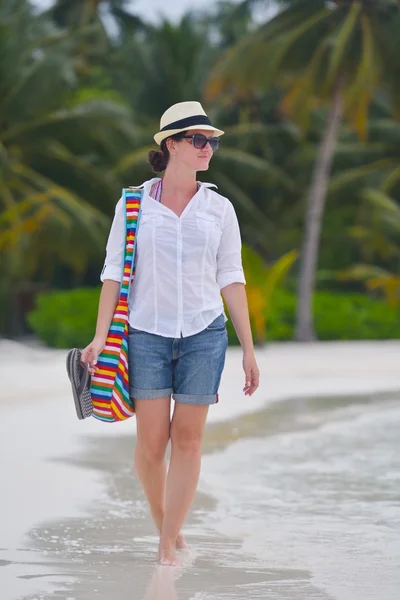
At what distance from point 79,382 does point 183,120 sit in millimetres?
1013

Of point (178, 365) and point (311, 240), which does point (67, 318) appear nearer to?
point (311, 240)

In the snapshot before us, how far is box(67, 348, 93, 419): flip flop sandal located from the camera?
436cm

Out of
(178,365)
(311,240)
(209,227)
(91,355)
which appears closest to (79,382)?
(91,355)

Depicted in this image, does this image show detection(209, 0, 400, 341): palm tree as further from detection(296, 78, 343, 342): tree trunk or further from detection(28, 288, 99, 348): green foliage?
detection(28, 288, 99, 348): green foliage

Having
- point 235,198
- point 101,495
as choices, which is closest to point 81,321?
point 235,198

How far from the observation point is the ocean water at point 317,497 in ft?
15.6

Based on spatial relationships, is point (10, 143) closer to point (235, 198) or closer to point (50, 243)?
point (50, 243)

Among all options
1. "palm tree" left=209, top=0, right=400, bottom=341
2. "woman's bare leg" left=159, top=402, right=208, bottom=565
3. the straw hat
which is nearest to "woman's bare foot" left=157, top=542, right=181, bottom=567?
"woman's bare leg" left=159, top=402, right=208, bottom=565

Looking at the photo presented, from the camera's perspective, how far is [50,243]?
24.5m

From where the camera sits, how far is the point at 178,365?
4480 mm

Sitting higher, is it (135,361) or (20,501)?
(135,361)

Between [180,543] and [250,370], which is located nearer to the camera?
[250,370]

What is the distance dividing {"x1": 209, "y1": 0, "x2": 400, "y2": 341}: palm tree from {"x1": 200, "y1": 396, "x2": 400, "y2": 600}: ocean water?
12.9 meters

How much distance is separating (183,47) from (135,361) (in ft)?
86.0
